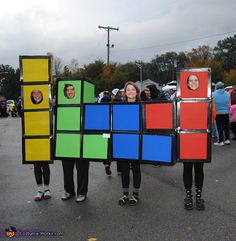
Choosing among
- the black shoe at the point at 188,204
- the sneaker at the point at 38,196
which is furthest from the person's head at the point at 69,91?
the black shoe at the point at 188,204

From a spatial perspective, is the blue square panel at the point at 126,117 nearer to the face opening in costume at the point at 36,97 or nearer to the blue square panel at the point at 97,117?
the blue square panel at the point at 97,117

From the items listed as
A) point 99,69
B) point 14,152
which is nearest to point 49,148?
point 14,152

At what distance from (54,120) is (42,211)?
1.43 metres

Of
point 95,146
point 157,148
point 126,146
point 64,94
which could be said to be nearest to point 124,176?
point 126,146

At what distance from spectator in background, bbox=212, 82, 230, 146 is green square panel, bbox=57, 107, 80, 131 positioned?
655 centimetres

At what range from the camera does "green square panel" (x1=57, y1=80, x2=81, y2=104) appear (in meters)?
5.98

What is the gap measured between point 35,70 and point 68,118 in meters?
0.90

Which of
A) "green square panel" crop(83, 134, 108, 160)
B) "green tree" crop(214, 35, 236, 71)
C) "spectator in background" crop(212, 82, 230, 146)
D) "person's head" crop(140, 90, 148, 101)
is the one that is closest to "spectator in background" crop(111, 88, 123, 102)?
"person's head" crop(140, 90, 148, 101)

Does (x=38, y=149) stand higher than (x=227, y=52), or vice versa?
(x=227, y=52)

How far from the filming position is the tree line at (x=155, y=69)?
6009 centimetres

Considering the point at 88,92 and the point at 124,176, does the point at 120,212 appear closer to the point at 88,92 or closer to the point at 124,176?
the point at 124,176

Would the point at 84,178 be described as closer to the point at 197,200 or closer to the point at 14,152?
the point at 197,200

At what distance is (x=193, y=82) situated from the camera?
17.7 ft

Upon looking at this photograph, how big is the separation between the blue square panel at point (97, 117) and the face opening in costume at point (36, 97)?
2.35 ft
